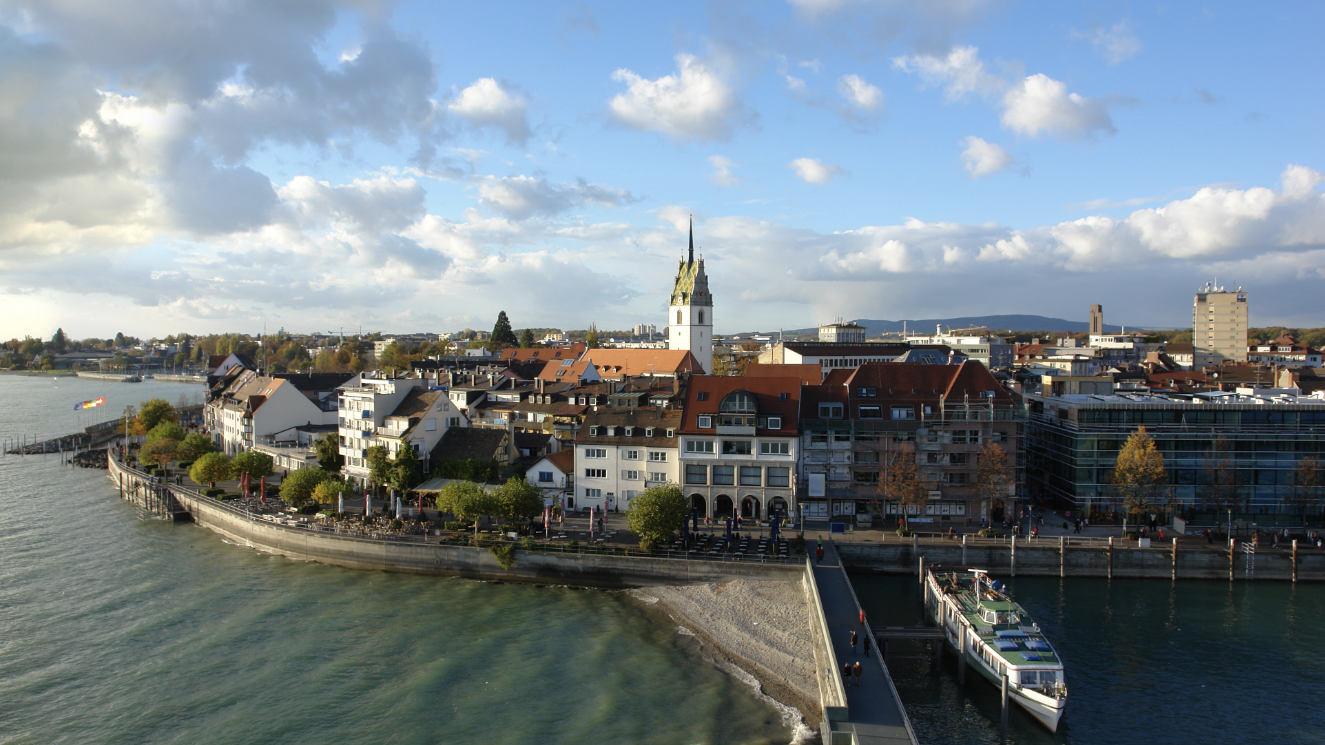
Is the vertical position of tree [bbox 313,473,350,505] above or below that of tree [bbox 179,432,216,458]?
below

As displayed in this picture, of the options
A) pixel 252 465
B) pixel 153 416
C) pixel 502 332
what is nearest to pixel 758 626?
pixel 252 465

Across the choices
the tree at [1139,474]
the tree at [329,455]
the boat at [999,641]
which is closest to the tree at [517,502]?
the tree at [329,455]

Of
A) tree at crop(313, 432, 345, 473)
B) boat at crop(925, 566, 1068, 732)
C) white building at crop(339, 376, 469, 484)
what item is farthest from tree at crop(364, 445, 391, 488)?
boat at crop(925, 566, 1068, 732)

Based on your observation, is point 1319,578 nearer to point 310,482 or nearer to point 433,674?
point 433,674

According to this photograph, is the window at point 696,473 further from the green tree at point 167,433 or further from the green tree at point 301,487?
the green tree at point 167,433

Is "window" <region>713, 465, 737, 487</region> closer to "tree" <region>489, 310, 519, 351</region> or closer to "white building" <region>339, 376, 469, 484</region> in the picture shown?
"white building" <region>339, 376, 469, 484</region>

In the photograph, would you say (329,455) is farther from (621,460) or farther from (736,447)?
(736,447)
